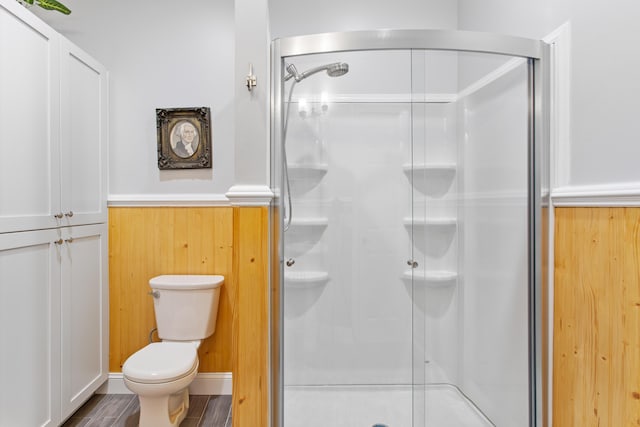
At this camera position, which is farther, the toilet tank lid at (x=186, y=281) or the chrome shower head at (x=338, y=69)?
the toilet tank lid at (x=186, y=281)

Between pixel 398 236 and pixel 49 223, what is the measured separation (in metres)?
1.61

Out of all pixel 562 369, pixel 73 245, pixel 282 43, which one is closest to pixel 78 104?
pixel 73 245

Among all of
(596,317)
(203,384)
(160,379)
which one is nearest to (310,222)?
(160,379)

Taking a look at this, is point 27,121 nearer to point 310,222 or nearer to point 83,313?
point 83,313

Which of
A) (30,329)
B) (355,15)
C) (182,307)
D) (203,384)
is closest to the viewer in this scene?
(30,329)

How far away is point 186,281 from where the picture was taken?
224 cm

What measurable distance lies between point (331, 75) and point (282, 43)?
0.83ft

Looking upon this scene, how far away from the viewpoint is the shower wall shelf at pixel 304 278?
62.9 inches

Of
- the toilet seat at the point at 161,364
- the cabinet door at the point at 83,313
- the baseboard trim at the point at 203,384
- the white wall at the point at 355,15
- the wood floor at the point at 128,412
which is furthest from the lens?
the white wall at the point at 355,15

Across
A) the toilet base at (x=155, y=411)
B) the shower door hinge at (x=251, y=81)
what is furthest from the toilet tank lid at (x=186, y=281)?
the shower door hinge at (x=251, y=81)

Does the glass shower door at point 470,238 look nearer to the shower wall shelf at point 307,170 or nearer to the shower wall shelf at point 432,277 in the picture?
the shower wall shelf at point 432,277

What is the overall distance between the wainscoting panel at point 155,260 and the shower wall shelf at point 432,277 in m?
1.24

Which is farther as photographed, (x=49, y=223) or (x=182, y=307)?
(x=182, y=307)

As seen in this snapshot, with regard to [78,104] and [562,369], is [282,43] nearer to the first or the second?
[78,104]
